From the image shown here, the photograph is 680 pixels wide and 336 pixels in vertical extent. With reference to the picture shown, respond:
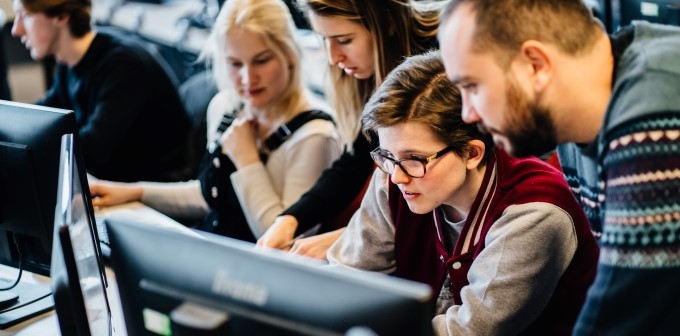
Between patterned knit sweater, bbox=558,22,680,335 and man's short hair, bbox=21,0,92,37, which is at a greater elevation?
patterned knit sweater, bbox=558,22,680,335

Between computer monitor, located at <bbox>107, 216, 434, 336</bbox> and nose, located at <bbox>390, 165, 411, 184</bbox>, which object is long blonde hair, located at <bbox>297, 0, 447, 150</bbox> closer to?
nose, located at <bbox>390, 165, 411, 184</bbox>

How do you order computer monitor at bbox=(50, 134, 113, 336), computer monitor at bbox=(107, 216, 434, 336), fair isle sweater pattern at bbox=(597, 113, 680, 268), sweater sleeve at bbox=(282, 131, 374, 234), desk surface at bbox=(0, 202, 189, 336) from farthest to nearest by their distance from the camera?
sweater sleeve at bbox=(282, 131, 374, 234)
desk surface at bbox=(0, 202, 189, 336)
computer monitor at bbox=(50, 134, 113, 336)
fair isle sweater pattern at bbox=(597, 113, 680, 268)
computer monitor at bbox=(107, 216, 434, 336)

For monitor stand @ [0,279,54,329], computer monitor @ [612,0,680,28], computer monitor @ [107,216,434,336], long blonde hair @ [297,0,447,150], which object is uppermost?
computer monitor @ [107,216,434,336]

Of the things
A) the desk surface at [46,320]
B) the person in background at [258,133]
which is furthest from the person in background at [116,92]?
the desk surface at [46,320]

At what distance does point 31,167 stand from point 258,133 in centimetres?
80

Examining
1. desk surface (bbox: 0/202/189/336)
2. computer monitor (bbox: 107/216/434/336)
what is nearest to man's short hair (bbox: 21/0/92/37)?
desk surface (bbox: 0/202/189/336)

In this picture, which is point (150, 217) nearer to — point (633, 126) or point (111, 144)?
point (111, 144)

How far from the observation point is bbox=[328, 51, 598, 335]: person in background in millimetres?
1455

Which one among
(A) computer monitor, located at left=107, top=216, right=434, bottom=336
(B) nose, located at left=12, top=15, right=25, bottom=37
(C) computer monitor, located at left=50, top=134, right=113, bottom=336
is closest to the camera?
(A) computer monitor, located at left=107, top=216, right=434, bottom=336

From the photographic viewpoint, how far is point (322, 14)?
200cm

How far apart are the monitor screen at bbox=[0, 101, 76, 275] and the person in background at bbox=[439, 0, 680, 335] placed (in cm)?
83

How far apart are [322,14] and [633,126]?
1051mm

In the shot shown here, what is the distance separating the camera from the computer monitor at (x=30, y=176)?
1648 mm

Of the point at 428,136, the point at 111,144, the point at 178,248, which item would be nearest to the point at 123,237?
the point at 178,248
